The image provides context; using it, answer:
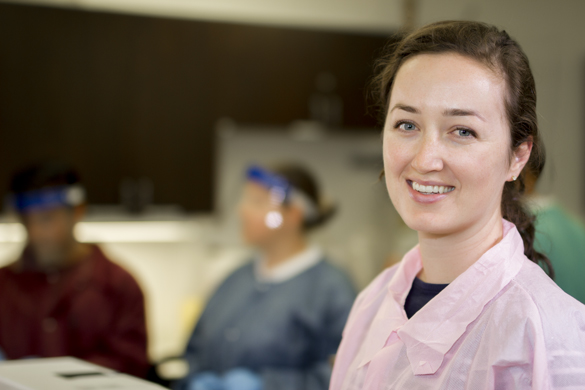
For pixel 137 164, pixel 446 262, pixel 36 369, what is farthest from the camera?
pixel 137 164

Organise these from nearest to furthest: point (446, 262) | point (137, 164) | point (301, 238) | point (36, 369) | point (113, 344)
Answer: point (446, 262), point (36, 369), point (113, 344), point (301, 238), point (137, 164)

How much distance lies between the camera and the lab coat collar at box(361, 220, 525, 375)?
0.79 meters

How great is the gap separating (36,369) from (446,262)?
0.70 metres

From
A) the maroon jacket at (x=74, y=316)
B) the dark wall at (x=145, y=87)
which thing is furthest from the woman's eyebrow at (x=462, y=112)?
the dark wall at (x=145, y=87)

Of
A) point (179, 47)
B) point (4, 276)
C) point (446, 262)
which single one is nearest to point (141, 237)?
point (179, 47)

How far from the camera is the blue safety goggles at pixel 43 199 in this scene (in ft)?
7.20

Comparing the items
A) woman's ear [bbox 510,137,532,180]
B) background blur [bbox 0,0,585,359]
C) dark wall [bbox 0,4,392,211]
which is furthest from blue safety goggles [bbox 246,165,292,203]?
woman's ear [bbox 510,137,532,180]

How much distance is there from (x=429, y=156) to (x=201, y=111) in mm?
2807

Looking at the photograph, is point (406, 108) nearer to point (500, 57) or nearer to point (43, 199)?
point (500, 57)

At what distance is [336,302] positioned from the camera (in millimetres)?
2180

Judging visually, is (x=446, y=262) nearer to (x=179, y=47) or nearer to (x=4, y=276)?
(x=4, y=276)

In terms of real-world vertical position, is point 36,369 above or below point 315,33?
below

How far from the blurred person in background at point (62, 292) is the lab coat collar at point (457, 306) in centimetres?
155

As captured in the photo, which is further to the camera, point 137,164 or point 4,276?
point 137,164
